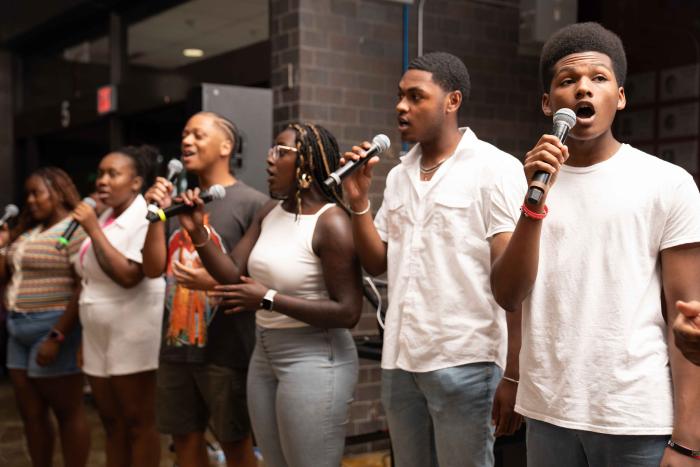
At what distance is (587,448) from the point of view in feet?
4.72

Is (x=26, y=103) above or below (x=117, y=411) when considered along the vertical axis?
above

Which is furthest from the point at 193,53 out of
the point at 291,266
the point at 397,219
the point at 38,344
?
the point at 397,219

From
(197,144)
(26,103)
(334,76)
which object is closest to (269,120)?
(334,76)

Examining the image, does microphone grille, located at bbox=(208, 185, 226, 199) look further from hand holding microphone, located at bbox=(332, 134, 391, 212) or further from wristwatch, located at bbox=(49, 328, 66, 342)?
wristwatch, located at bbox=(49, 328, 66, 342)

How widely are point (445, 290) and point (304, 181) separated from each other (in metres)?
0.65

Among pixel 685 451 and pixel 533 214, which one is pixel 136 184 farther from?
pixel 685 451

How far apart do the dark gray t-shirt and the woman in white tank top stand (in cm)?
20

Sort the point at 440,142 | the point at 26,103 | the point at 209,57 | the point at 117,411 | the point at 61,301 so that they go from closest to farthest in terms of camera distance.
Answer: the point at 440,142 → the point at 117,411 → the point at 61,301 → the point at 209,57 → the point at 26,103

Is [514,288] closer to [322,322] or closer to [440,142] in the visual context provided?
[440,142]

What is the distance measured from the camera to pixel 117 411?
304 cm

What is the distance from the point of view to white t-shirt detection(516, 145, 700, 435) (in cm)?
138

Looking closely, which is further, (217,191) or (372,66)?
(372,66)

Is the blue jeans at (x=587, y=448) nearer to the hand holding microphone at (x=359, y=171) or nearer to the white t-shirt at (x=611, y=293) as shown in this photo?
the white t-shirt at (x=611, y=293)

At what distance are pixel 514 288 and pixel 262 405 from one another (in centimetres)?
106
